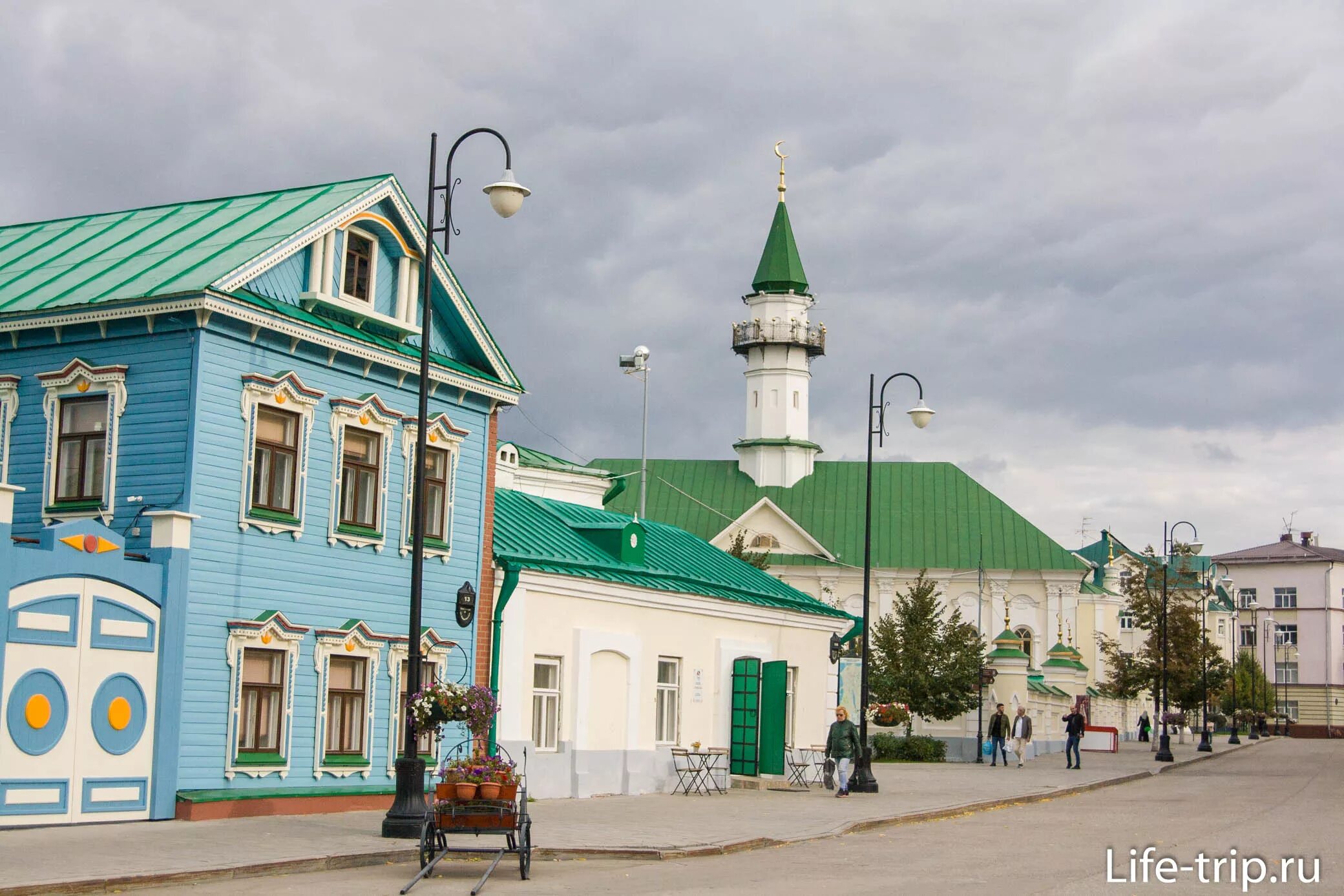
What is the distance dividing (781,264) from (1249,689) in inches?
2282

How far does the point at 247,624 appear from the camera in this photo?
65.0 ft

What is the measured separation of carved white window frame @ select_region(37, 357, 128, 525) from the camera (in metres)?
19.8

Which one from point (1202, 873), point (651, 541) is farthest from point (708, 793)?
point (1202, 873)

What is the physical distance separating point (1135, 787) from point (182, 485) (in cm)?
2318

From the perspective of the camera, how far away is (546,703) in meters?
25.4

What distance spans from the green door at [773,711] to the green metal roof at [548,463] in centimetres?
815

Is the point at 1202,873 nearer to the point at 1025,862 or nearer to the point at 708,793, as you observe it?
the point at 1025,862

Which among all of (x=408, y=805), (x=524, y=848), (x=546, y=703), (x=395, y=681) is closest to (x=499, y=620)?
(x=546, y=703)

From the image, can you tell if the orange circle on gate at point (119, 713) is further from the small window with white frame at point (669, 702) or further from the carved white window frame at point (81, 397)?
the small window with white frame at point (669, 702)

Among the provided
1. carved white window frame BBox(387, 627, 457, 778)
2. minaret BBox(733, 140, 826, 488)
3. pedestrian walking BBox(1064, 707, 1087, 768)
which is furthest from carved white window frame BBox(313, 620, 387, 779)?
minaret BBox(733, 140, 826, 488)

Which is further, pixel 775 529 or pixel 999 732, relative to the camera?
pixel 775 529

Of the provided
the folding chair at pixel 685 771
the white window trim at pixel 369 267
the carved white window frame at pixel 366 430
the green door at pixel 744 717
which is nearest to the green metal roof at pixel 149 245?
the white window trim at pixel 369 267

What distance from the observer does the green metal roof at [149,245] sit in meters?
20.2

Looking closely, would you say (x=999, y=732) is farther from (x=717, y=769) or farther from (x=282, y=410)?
(x=282, y=410)
